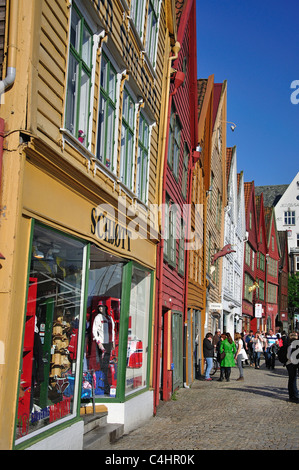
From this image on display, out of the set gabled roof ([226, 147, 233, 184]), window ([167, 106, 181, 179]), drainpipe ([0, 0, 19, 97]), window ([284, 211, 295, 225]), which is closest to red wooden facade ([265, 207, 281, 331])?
window ([284, 211, 295, 225])

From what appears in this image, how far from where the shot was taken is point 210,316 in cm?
2723

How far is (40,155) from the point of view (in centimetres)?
612

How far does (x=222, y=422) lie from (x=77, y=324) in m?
4.49

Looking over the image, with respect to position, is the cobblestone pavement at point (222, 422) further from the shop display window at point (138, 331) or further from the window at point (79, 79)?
the window at point (79, 79)

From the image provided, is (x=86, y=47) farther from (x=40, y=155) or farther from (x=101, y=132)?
(x=40, y=155)

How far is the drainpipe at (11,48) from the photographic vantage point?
5.79m

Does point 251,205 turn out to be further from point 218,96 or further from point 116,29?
point 116,29

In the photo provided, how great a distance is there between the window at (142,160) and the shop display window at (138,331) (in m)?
1.57

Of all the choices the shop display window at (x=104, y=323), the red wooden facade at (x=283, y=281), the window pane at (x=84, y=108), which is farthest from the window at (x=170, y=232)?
the red wooden facade at (x=283, y=281)

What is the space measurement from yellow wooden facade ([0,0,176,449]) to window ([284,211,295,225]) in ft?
230

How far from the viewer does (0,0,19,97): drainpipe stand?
579 cm

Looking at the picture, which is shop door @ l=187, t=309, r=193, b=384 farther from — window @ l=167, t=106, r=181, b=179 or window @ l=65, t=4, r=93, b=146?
window @ l=65, t=4, r=93, b=146

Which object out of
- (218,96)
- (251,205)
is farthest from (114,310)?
(251,205)

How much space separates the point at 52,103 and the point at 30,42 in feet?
2.78
